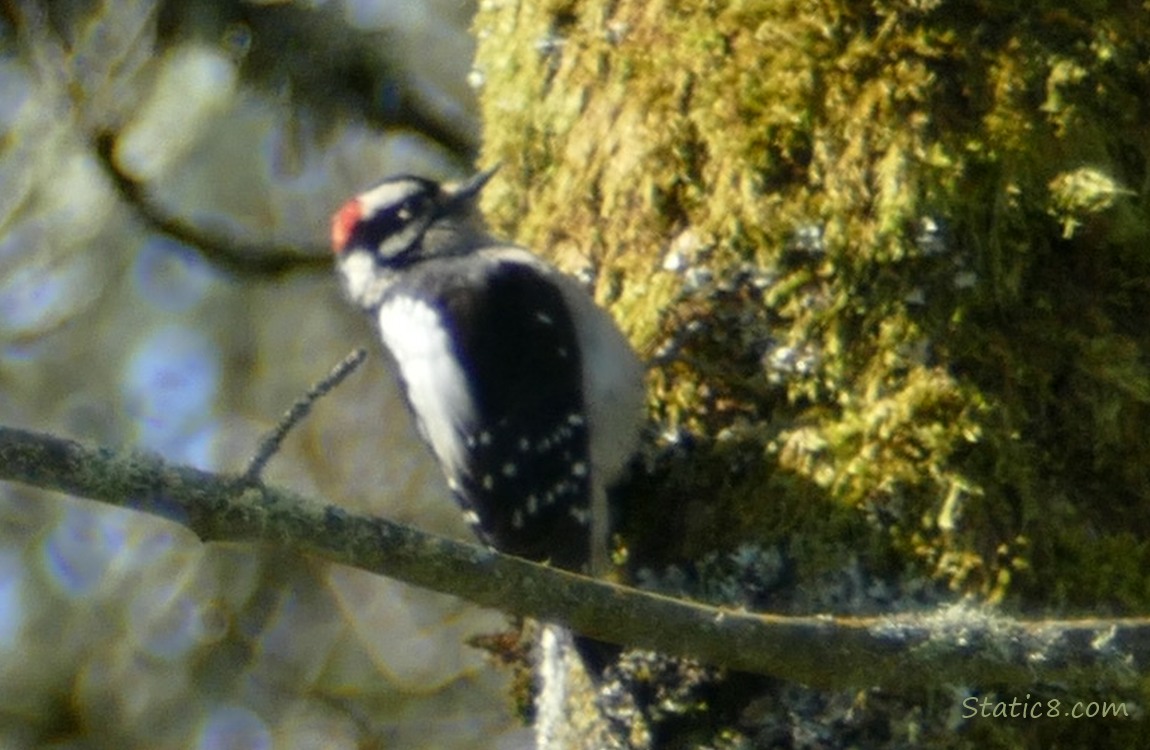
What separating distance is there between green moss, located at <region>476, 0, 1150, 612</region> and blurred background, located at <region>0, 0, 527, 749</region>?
2378mm

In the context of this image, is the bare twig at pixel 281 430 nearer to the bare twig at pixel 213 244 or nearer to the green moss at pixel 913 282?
the green moss at pixel 913 282

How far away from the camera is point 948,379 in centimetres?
263

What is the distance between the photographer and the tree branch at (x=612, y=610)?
1.83m

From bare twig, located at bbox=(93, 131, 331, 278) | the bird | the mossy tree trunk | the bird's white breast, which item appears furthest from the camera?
bare twig, located at bbox=(93, 131, 331, 278)

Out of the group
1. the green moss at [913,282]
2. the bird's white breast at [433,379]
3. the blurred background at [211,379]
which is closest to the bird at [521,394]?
the bird's white breast at [433,379]

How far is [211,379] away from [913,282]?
3.76 meters

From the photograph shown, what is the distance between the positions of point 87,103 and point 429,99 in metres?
1.12

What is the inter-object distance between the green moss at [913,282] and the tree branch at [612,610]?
0.36 metres

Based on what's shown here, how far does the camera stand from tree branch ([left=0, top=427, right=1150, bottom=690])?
1.83m

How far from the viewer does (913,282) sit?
2.70 metres

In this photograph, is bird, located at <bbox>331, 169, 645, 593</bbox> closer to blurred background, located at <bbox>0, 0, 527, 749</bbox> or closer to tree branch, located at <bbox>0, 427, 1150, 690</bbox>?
tree branch, located at <bbox>0, 427, 1150, 690</bbox>

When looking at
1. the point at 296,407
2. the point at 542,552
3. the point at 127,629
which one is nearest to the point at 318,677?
the point at 127,629

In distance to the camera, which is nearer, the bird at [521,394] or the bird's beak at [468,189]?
the bird at [521,394]

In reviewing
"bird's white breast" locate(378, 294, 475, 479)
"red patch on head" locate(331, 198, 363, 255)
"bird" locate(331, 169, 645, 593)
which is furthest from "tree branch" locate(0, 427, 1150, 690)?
"red patch on head" locate(331, 198, 363, 255)
